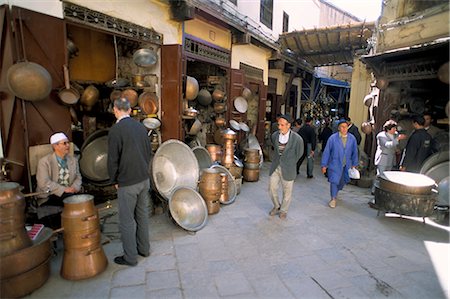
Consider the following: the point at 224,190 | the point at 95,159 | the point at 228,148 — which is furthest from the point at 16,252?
the point at 228,148

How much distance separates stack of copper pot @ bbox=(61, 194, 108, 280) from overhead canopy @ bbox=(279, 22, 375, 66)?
988cm

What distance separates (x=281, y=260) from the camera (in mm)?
3584

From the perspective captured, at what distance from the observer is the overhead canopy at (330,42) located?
32.2 feet

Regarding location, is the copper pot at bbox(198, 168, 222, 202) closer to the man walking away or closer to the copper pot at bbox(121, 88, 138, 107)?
the man walking away

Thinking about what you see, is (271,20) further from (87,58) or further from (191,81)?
(87,58)

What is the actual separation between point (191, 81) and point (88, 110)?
241 centimetres

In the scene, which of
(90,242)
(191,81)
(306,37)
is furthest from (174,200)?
(306,37)

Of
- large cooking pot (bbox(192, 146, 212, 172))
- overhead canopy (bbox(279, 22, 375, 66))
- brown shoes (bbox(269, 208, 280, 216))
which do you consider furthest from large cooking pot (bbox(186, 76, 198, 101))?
overhead canopy (bbox(279, 22, 375, 66))

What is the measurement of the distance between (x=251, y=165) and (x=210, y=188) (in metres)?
2.61

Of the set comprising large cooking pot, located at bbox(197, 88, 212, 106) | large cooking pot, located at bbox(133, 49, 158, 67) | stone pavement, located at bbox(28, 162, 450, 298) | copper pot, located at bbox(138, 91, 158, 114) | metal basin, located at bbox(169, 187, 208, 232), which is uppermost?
large cooking pot, located at bbox(133, 49, 158, 67)

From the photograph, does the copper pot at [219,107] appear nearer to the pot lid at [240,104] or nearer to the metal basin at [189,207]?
the pot lid at [240,104]

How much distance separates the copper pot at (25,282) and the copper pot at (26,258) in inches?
1.5

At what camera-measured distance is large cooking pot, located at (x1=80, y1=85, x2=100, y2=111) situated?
5793 millimetres

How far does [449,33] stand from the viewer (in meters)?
5.64
